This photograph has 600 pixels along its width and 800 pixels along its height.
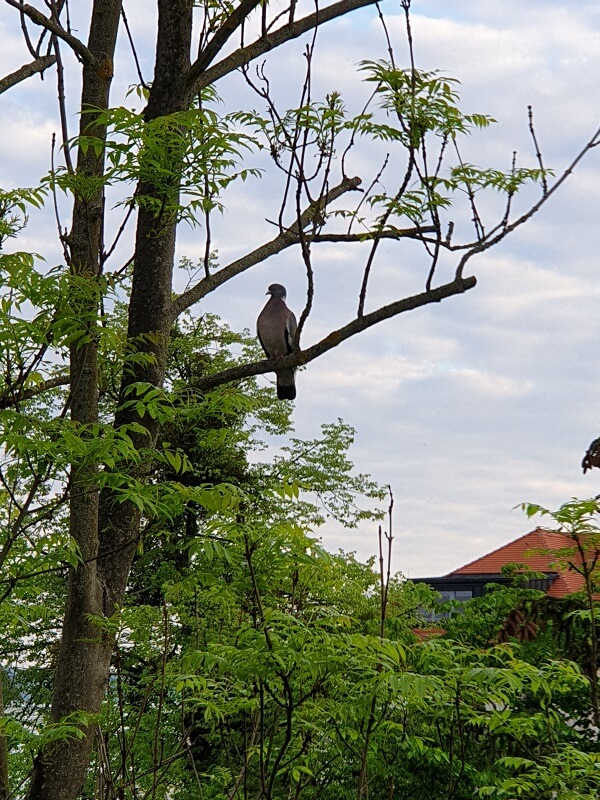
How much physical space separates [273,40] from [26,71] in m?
1.74

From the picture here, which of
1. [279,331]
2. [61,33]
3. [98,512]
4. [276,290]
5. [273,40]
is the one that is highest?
[276,290]

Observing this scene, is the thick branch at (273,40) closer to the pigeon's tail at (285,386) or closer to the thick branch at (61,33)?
the thick branch at (61,33)

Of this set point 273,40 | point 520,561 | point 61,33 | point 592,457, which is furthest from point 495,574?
point 61,33

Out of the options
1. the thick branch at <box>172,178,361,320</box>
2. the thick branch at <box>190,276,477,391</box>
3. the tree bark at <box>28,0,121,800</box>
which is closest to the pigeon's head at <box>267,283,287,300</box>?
the thick branch at <box>172,178,361,320</box>

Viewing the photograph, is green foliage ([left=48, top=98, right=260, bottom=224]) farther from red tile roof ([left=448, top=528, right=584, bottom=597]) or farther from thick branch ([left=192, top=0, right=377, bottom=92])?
red tile roof ([left=448, top=528, right=584, bottom=597])

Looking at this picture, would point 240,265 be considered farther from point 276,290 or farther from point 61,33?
point 276,290

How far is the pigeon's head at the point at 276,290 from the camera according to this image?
13031mm

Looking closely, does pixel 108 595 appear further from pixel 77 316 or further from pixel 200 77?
pixel 200 77

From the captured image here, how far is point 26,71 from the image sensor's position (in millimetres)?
6688

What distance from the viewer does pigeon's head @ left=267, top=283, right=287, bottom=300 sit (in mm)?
13031

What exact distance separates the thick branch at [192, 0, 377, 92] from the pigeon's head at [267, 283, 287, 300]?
20.4 feet

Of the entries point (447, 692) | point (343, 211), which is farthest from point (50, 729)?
point (343, 211)

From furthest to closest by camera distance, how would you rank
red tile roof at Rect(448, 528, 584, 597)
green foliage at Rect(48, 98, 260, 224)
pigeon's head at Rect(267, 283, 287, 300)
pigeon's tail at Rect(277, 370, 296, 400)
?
1. red tile roof at Rect(448, 528, 584, 597)
2. pigeon's head at Rect(267, 283, 287, 300)
3. pigeon's tail at Rect(277, 370, 296, 400)
4. green foliage at Rect(48, 98, 260, 224)

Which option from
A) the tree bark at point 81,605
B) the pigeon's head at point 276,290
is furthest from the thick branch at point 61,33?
the pigeon's head at point 276,290
